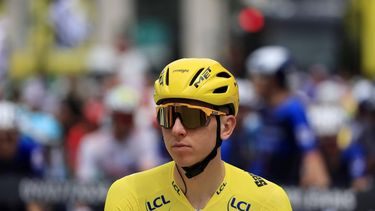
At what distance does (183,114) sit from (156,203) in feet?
1.39

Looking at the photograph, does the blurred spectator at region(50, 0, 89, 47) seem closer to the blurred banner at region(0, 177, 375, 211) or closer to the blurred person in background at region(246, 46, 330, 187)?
the blurred banner at region(0, 177, 375, 211)

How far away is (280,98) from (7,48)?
7090 mm

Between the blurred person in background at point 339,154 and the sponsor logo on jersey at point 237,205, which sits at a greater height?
the sponsor logo on jersey at point 237,205

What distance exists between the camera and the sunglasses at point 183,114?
557cm

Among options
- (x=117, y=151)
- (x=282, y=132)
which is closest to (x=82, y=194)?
(x=117, y=151)

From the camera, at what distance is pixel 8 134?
10.6 m

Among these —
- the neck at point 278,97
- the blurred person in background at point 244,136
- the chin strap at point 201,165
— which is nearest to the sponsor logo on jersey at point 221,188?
the chin strap at point 201,165

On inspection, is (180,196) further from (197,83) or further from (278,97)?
(278,97)

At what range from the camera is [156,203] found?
225 inches

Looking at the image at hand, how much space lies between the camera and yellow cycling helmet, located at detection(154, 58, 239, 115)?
5.56 m

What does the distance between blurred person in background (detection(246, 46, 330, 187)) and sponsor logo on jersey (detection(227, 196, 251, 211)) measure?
14.7 ft

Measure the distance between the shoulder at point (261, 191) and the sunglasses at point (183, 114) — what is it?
1.19ft

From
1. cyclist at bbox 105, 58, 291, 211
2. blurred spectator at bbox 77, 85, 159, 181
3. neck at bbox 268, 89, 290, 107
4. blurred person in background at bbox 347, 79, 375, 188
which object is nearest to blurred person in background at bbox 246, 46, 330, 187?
neck at bbox 268, 89, 290, 107

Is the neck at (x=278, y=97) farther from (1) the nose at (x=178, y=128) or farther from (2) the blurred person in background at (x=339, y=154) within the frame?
(1) the nose at (x=178, y=128)
